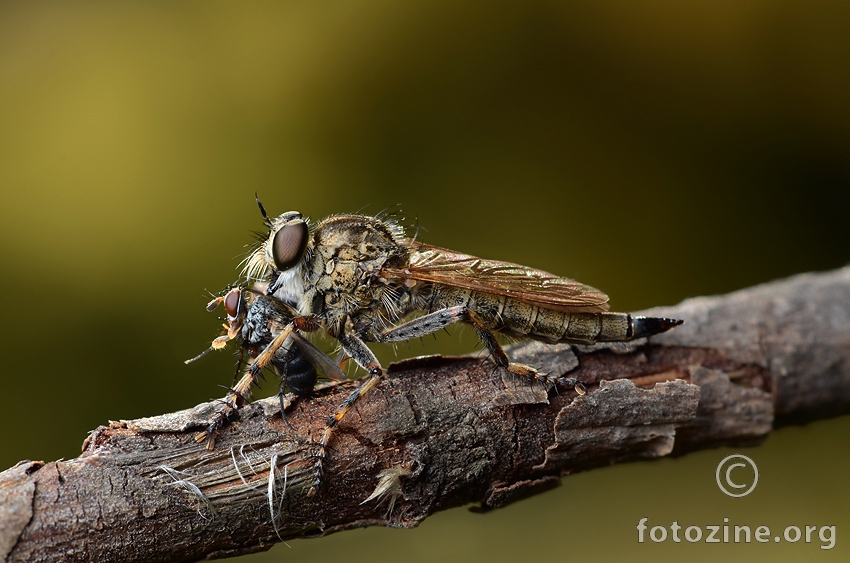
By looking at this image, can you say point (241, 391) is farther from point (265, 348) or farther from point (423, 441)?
point (423, 441)

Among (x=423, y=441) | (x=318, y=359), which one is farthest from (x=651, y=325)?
(x=318, y=359)

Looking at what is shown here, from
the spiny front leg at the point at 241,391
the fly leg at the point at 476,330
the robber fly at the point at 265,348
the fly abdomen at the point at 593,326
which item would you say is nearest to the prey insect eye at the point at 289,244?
the robber fly at the point at 265,348

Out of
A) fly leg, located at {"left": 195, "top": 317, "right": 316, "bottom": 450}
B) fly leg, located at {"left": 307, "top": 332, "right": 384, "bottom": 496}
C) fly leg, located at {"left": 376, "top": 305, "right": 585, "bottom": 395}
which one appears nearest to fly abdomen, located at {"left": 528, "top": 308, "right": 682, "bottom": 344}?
fly leg, located at {"left": 376, "top": 305, "right": 585, "bottom": 395}

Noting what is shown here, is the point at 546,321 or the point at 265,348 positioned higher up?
the point at 546,321

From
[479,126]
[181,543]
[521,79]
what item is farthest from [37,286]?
[521,79]

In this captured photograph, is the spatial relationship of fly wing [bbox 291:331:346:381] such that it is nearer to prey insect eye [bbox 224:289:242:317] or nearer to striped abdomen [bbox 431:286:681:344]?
prey insect eye [bbox 224:289:242:317]

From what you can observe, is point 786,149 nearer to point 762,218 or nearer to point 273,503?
point 762,218
